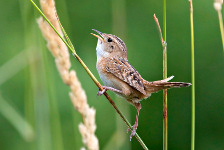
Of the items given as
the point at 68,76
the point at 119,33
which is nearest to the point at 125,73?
the point at 119,33

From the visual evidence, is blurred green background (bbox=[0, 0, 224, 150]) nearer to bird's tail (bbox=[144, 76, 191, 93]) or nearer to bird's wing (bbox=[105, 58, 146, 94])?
bird's wing (bbox=[105, 58, 146, 94])

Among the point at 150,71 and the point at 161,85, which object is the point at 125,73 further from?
the point at 150,71

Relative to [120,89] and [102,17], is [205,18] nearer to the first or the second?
[102,17]

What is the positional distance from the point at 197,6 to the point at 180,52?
2.16 feet

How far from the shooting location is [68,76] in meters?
2.43

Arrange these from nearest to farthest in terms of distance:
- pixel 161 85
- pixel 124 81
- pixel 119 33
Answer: pixel 161 85 → pixel 124 81 → pixel 119 33

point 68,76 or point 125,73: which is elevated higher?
point 68,76

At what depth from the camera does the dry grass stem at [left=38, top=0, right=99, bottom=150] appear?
221 cm

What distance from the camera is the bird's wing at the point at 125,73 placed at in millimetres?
2963

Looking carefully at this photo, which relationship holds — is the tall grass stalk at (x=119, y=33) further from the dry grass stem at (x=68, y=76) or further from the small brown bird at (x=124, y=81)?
the dry grass stem at (x=68, y=76)

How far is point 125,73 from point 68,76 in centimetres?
74

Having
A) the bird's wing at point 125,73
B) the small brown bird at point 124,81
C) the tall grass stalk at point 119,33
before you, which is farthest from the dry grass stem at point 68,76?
the tall grass stalk at point 119,33

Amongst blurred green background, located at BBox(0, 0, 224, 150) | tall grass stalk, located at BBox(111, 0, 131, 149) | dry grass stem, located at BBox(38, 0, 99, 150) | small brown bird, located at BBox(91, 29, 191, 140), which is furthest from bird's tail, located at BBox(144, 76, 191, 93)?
blurred green background, located at BBox(0, 0, 224, 150)

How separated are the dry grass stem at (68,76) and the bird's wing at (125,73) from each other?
64cm
